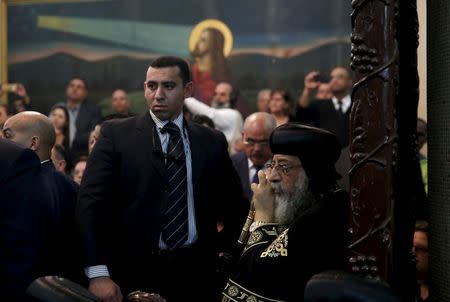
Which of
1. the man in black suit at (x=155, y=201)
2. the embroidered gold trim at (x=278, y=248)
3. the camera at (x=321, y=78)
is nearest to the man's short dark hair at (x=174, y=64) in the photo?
the man in black suit at (x=155, y=201)

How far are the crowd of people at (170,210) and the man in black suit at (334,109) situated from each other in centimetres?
349

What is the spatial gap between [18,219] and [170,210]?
0.78 meters

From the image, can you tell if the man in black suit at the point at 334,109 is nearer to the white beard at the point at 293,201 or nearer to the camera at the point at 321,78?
the camera at the point at 321,78

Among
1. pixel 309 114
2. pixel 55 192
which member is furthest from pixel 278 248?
pixel 309 114

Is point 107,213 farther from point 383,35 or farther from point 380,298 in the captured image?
point 380,298

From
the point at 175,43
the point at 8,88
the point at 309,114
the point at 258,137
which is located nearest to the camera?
the point at 258,137

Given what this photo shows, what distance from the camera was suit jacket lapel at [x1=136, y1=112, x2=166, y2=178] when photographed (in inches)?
139

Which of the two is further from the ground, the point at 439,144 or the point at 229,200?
the point at 439,144

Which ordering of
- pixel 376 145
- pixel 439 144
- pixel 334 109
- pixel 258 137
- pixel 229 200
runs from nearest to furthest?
pixel 376 145
pixel 439 144
pixel 229 200
pixel 258 137
pixel 334 109

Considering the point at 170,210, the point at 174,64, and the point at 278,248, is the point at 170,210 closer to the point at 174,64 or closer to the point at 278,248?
the point at 174,64

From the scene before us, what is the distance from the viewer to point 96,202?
3.44m

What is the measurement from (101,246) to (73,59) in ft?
20.9

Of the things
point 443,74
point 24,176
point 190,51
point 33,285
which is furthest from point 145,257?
point 190,51

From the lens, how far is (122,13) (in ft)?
30.6
